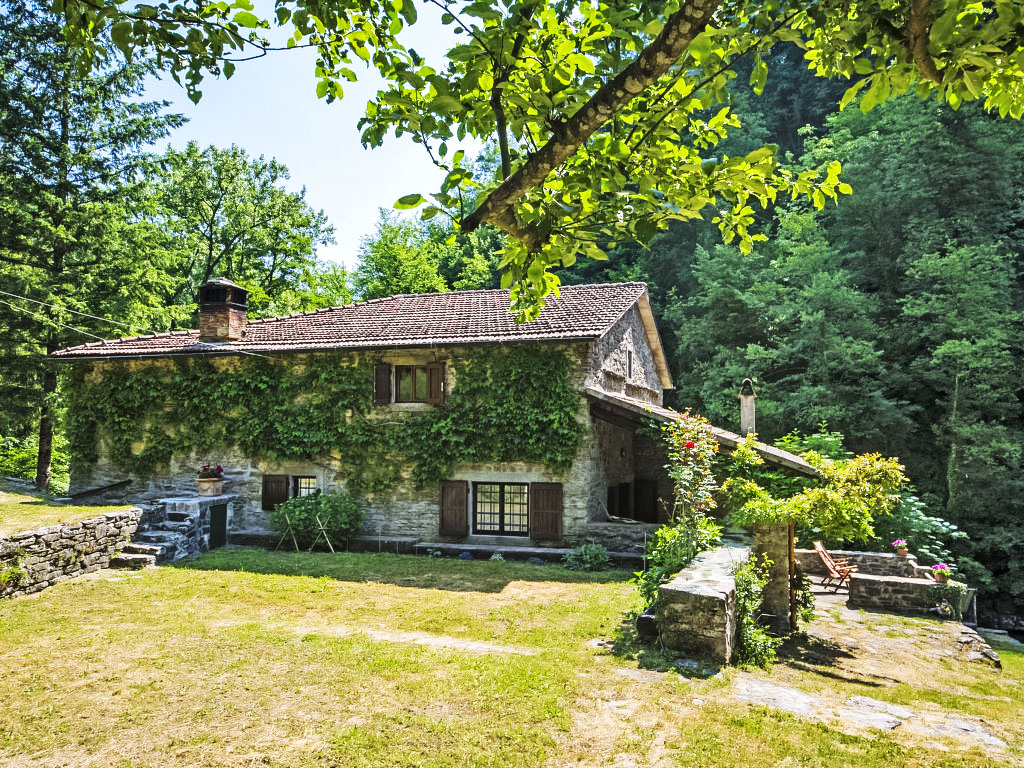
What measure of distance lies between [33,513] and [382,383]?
7.06m

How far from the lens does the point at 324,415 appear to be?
13.5 m

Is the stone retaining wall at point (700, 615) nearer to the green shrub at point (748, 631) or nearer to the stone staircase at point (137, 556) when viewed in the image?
the green shrub at point (748, 631)

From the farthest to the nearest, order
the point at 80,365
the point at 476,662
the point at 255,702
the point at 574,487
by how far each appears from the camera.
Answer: the point at 80,365 < the point at 574,487 < the point at 476,662 < the point at 255,702

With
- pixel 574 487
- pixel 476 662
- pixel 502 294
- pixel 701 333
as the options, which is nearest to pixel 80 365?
pixel 502 294

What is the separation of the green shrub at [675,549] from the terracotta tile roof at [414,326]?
5.33 m

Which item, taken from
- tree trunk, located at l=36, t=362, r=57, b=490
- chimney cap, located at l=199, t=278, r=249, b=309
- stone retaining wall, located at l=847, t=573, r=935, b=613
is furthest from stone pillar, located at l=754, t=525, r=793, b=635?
tree trunk, located at l=36, t=362, r=57, b=490

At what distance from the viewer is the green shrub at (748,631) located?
584 cm

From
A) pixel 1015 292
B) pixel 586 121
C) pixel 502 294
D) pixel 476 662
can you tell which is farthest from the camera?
pixel 1015 292

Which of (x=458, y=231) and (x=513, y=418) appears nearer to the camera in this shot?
(x=458, y=231)

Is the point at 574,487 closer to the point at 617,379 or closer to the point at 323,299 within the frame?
the point at 617,379

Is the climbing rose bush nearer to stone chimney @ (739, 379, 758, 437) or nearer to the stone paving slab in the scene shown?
the stone paving slab

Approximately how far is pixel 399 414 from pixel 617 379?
5643mm

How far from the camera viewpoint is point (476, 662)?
5.77 meters

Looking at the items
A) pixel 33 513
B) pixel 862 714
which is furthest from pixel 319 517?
pixel 862 714
